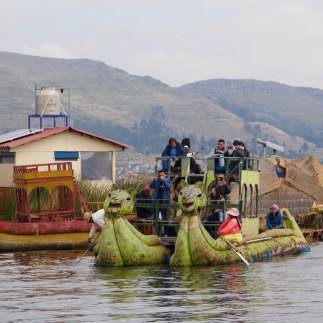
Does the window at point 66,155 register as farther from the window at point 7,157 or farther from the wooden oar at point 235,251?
the wooden oar at point 235,251

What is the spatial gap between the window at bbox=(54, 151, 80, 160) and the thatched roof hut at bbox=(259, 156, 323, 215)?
290 inches

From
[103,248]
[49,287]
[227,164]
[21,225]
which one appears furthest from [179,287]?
[21,225]

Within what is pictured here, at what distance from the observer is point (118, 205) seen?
32438 mm

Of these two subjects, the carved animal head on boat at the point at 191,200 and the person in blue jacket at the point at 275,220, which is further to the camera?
the person in blue jacket at the point at 275,220

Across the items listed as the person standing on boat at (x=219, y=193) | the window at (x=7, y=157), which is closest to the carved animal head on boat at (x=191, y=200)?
the person standing on boat at (x=219, y=193)

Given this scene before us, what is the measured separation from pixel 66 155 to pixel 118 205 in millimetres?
17967

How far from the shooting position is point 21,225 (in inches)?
1551

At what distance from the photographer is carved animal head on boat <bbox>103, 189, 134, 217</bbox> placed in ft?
106

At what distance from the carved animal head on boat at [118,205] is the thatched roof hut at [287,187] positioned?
15.6m

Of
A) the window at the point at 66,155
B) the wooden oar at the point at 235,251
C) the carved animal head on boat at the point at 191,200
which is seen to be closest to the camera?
the carved animal head on boat at the point at 191,200

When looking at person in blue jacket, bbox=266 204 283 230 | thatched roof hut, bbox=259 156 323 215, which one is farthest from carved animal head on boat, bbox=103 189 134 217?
thatched roof hut, bbox=259 156 323 215

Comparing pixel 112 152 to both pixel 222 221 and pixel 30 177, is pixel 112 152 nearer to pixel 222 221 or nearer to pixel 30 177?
pixel 30 177

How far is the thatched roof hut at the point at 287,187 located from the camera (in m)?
48.4

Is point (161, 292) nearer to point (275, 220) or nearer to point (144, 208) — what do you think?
point (144, 208)
